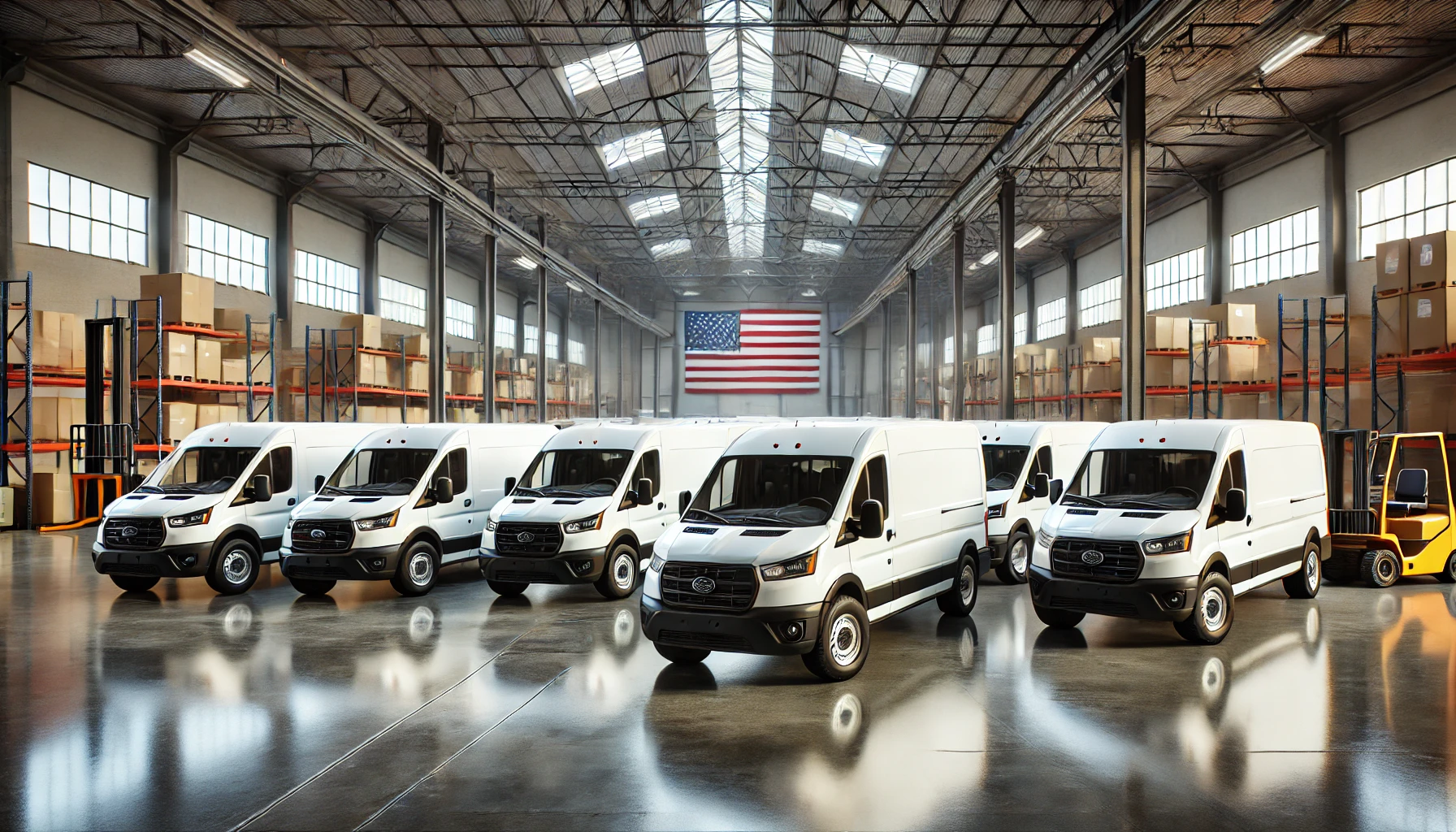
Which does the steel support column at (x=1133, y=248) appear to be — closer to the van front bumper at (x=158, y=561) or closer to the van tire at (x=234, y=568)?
the van tire at (x=234, y=568)

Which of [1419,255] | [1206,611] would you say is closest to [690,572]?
[1206,611]

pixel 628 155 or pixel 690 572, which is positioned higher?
pixel 628 155

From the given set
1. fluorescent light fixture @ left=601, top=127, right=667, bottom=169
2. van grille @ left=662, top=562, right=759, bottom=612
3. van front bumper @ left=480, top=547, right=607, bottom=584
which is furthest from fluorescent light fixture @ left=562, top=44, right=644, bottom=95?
van grille @ left=662, top=562, right=759, bottom=612

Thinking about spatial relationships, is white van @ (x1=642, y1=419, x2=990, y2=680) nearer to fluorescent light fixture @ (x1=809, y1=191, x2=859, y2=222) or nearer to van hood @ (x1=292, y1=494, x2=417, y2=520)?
van hood @ (x1=292, y1=494, x2=417, y2=520)

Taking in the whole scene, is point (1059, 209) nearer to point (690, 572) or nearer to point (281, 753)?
point (690, 572)

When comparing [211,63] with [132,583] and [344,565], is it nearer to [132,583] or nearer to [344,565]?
[132,583]

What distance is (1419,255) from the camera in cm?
1518

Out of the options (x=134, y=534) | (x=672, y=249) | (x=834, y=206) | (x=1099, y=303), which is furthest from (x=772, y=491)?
(x=672, y=249)

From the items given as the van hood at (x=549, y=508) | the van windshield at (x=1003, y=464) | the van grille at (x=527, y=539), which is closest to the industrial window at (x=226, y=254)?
the van hood at (x=549, y=508)

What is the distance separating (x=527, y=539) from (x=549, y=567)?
1.45 feet

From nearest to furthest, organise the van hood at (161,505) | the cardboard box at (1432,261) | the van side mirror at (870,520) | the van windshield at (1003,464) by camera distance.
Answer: the van side mirror at (870,520)
the van hood at (161,505)
the van windshield at (1003,464)
the cardboard box at (1432,261)

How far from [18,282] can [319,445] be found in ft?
33.2

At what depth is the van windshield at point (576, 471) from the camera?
39.7 ft

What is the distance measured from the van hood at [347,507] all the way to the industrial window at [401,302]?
25201 mm
